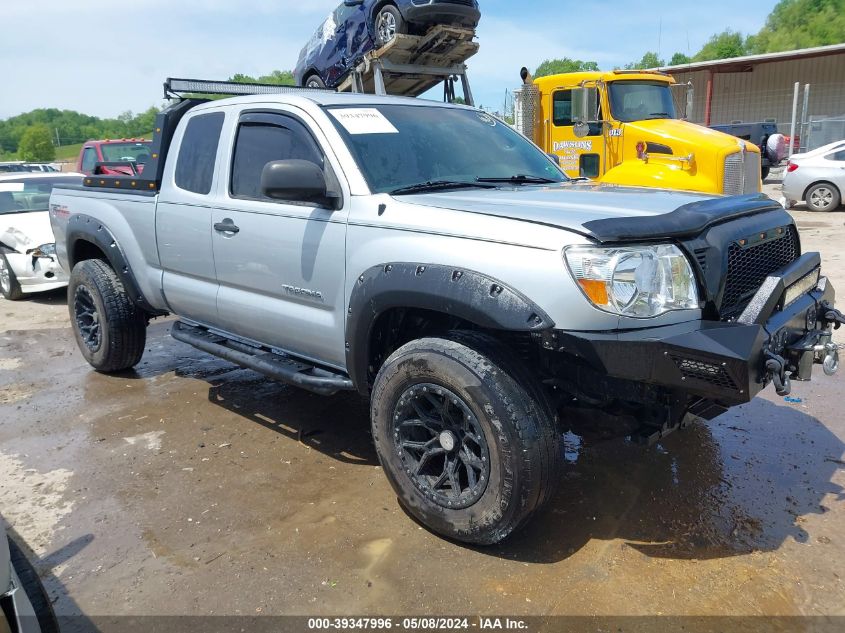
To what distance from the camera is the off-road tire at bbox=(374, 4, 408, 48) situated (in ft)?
28.5

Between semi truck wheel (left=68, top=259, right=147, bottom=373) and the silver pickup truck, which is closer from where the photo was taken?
the silver pickup truck

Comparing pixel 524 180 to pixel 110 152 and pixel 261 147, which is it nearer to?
pixel 261 147

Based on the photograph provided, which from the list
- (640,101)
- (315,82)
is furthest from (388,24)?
(640,101)

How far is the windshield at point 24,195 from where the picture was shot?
9141mm

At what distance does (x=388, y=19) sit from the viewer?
29.2 feet

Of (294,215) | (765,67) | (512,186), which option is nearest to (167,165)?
(294,215)

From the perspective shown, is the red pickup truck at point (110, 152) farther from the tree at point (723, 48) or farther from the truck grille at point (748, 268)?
the tree at point (723, 48)

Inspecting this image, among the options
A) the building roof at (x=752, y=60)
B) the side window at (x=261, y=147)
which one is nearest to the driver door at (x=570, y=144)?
the side window at (x=261, y=147)

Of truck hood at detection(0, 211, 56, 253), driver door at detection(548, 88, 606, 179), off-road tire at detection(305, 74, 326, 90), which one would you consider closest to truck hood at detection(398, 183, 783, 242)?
driver door at detection(548, 88, 606, 179)

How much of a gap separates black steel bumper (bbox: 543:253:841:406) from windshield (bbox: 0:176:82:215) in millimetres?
8649

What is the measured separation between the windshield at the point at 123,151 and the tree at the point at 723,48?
75.2 meters

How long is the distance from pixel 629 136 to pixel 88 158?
996 cm

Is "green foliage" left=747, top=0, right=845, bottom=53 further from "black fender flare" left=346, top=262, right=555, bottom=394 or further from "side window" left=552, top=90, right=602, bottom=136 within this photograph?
"black fender flare" left=346, top=262, right=555, bottom=394

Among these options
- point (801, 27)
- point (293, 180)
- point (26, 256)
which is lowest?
point (26, 256)
